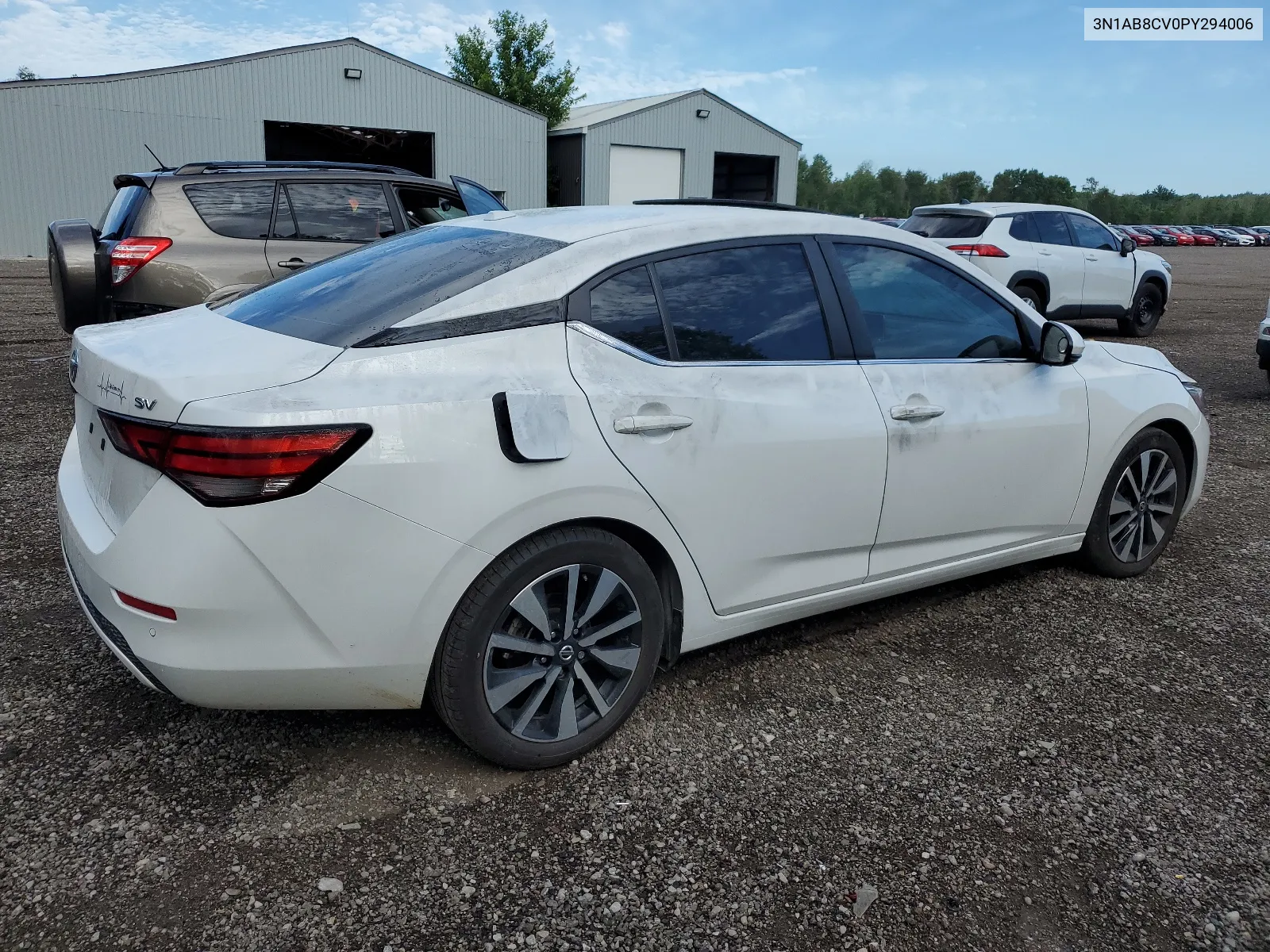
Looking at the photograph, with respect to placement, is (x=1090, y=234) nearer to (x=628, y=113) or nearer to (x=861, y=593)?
(x=861, y=593)

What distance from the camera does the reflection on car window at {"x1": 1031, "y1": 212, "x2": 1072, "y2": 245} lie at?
12344 millimetres

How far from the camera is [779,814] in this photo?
2.69 m

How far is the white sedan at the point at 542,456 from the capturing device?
2359mm

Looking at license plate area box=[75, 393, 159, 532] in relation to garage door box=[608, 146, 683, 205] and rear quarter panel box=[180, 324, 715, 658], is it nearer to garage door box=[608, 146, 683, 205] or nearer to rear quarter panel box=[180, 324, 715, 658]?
rear quarter panel box=[180, 324, 715, 658]

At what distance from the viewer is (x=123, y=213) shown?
22.5 ft

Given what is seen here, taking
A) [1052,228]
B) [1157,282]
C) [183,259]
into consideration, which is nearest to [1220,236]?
[1157,282]

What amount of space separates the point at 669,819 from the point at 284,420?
55.6 inches

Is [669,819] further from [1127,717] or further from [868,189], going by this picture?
[868,189]

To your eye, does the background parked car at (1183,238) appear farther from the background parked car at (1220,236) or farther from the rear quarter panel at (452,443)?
the rear quarter panel at (452,443)

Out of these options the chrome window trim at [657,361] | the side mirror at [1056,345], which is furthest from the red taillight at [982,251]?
the chrome window trim at [657,361]

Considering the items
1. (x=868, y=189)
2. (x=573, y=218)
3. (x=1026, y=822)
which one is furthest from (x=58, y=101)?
(x=868, y=189)

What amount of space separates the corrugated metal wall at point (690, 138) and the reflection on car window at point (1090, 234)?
2401 centimetres

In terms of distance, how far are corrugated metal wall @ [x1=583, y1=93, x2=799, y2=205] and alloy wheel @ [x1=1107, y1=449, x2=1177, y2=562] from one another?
32.4 m

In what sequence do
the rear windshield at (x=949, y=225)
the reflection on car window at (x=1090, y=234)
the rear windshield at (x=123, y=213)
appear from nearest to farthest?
the rear windshield at (x=123, y=213)
the rear windshield at (x=949, y=225)
the reflection on car window at (x=1090, y=234)
